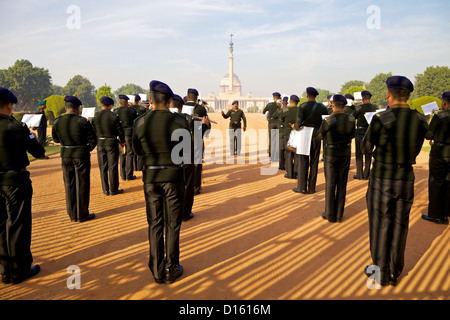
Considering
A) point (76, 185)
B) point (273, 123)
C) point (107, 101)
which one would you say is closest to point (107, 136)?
point (107, 101)

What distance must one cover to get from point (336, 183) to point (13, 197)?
542cm

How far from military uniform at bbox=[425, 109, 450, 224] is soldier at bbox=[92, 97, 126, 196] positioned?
677 cm

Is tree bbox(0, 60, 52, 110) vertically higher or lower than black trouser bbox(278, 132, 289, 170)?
higher

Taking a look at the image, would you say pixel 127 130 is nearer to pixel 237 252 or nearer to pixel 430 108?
pixel 237 252

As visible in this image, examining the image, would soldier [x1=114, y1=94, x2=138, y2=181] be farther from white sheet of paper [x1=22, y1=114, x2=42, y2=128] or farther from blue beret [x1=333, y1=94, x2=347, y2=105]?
white sheet of paper [x1=22, y1=114, x2=42, y2=128]

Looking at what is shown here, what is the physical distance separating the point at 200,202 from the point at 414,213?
4.91 meters

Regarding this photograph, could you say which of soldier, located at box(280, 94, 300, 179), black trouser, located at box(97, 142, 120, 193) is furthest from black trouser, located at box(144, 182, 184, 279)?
soldier, located at box(280, 94, 300, 179)

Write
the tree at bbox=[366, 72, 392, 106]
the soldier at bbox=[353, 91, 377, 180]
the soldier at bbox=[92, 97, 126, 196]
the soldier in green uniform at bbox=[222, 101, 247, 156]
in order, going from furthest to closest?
the tree at bbox=[366, 72, 392, 106] → the soldier in green uniform at bbox=[222, 101, 247, 156] → the soldier at bbox=[353, 91, 377, 180] → the soldier at bbox=[92, 97, 126, 196]

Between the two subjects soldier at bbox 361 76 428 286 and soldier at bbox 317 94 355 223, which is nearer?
soldier at bbox 361 76 428 286

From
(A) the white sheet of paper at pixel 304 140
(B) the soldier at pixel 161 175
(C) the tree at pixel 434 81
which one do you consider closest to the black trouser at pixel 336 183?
(A) the white sheet of paper at pixel 304 140

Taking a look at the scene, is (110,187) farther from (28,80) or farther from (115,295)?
(28,80)

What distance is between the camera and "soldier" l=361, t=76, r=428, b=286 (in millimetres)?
3570

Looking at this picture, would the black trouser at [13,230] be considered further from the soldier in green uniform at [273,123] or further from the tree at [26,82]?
the tree at [26,82]

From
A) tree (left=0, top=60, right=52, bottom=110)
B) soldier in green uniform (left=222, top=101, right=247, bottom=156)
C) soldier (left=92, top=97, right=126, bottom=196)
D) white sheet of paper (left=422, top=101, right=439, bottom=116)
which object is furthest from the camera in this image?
tree (left=0, top=60, right=52, bottom=110)
